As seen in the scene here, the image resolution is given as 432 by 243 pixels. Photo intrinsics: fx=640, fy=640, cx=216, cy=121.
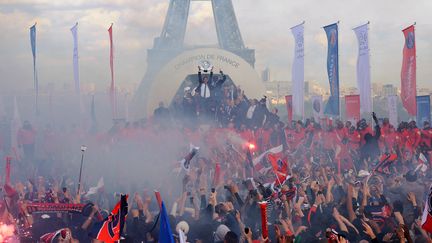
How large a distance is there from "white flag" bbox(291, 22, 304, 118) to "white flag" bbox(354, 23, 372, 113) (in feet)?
7.23

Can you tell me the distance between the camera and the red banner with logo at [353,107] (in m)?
18.2

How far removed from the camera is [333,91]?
1786cm

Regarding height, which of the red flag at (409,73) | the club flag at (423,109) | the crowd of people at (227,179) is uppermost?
the red flag at (409,73)

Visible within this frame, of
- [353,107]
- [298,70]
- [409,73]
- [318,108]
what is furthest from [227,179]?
[318,108]

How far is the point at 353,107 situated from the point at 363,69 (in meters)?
1.45

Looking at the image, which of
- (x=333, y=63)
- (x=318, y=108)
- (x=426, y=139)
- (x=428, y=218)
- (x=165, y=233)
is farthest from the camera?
(x=318, y=108)

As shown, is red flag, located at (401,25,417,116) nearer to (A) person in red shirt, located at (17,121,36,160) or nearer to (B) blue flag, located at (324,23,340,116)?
(B) blue flag, located at (324,23,340,116)

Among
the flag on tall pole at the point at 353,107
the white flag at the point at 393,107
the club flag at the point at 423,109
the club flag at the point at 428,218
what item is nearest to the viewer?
the club flag at the point at 428,218

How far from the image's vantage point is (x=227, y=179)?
12328 millimetres

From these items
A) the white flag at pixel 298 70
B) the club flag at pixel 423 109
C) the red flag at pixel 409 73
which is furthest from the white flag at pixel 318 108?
the red flag at pixel 409 73

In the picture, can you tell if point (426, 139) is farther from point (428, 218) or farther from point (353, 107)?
point (428, 218)

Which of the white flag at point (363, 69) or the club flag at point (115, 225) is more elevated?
the white flag at point (363, 69)

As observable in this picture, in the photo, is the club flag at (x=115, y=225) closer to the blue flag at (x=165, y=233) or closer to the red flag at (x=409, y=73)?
the blue flag at (x=165, y=233)

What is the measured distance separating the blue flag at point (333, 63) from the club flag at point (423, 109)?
224 cm
